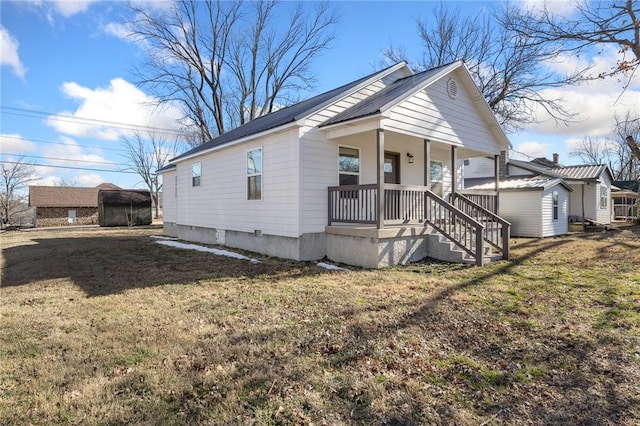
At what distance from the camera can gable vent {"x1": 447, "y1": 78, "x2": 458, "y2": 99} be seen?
34.6 feet

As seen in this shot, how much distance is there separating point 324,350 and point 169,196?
15902 mm

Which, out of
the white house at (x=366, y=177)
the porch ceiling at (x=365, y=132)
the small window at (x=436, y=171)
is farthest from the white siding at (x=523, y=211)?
the porch ceiling at (x=365, y=132)

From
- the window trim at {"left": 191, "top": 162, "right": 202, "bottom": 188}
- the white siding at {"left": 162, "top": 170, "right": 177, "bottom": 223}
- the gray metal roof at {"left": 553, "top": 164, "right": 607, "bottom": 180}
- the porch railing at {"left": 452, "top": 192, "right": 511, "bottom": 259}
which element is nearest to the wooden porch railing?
the porch railing at {"left": 452, "top": 192, "right": 511, "bottom": 259}

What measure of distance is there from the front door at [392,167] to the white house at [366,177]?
3 cm

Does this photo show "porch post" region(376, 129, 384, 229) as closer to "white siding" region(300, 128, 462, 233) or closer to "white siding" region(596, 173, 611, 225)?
"white siding" region(300, 128, 462, 233)

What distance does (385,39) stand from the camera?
2375cm

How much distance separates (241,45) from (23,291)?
25441mm

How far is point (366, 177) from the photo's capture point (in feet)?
35.3

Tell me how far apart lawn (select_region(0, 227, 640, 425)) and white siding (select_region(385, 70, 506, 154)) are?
411 cm

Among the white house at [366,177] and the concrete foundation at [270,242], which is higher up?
the white house at [366,177]

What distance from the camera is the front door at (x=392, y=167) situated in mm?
11641

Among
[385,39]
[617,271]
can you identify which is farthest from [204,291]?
[385,39]

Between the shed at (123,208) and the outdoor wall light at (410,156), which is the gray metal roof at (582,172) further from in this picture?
the shed at (123,208)

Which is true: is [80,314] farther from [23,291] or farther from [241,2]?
[241,2]
